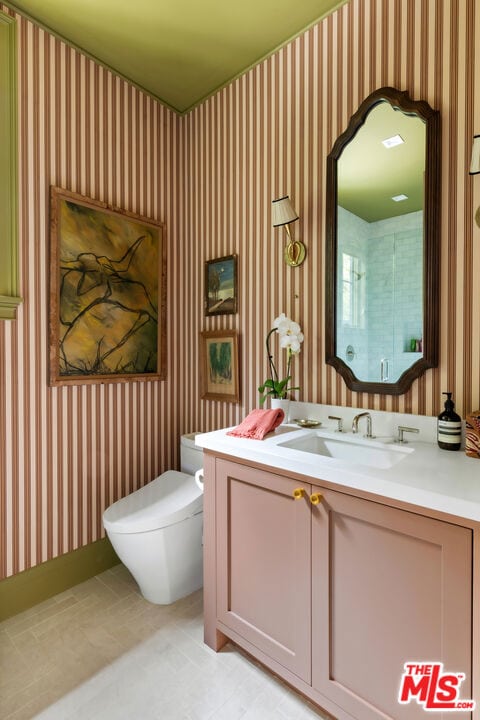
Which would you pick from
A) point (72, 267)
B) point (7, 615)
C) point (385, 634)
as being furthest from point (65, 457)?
point (385, 634)

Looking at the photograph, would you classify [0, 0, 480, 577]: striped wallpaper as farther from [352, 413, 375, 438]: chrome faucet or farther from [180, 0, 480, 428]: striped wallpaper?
[352, 413, 375, 438]: chrome faucet

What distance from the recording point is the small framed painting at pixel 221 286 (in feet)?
7.32

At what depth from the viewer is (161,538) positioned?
1722 millimetres

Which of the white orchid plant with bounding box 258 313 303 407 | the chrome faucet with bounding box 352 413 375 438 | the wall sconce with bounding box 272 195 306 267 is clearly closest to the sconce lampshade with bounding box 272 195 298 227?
the wall sconce with bounding box 272 195 306 267

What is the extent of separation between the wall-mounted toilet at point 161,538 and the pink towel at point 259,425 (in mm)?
504

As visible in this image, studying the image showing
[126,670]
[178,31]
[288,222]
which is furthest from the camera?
[178,31]

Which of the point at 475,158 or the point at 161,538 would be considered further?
the point at 161,538

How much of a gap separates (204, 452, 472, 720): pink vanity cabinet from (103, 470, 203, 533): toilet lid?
0.25 m

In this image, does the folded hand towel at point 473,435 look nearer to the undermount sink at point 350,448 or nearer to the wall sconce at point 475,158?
the undermount sink at point 350,448

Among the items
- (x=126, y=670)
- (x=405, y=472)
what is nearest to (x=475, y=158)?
(x=405, y=472)

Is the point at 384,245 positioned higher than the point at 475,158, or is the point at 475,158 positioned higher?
the point at 475,158

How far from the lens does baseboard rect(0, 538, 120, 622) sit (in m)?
1.82

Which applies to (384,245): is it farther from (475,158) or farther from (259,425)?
(259,425)

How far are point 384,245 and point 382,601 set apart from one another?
1.33 m
